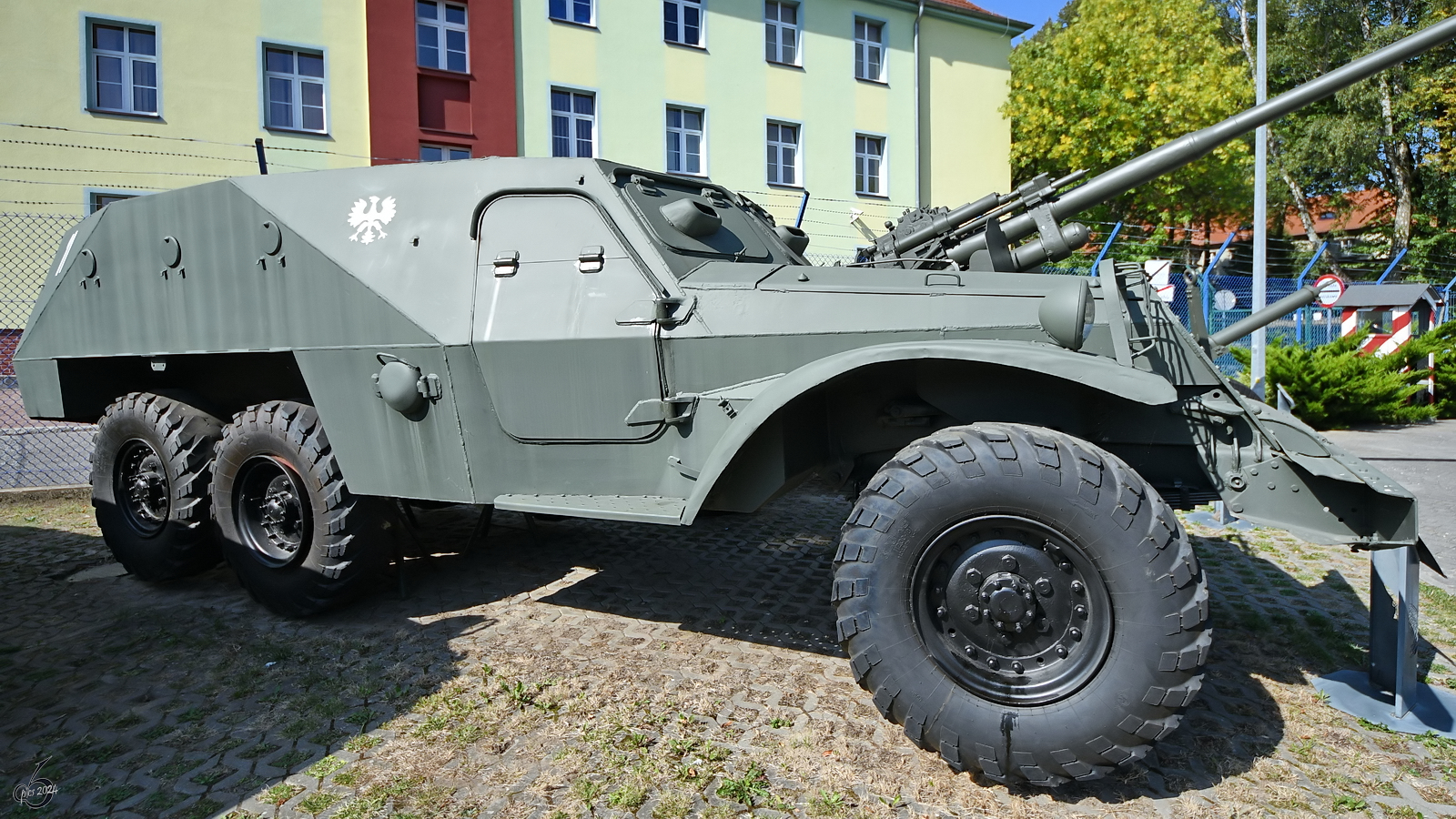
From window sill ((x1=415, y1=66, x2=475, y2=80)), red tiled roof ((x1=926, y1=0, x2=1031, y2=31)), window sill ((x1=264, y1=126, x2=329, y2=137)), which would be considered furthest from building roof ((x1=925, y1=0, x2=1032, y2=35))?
window sill ((x1=264, y1=126, x2=329, y2=137))

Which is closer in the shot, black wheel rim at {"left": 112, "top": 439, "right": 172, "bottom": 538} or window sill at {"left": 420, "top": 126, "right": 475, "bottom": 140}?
black wheel rim at {"left": 112, "top": 439, "right": 172, "bottom": 538}

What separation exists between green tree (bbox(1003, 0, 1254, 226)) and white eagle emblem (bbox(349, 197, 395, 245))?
19.0 m

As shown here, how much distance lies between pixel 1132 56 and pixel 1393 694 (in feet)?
66.5

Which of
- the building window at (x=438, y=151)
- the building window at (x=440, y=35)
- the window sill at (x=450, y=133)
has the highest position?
the building window at (x=440, y=35)

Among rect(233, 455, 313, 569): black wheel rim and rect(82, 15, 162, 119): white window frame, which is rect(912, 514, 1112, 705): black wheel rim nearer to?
rect(233, 455, 313, 569): black wheel rim

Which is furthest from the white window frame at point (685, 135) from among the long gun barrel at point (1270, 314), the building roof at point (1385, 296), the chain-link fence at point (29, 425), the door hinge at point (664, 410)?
the door hinge at point (664, 410)

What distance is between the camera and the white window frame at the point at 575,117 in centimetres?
1599

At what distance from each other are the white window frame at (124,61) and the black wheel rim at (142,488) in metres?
10.7

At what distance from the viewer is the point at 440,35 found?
15242 mm

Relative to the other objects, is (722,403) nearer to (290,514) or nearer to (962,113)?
(290,514)

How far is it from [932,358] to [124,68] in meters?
14.8

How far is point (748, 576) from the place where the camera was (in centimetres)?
498

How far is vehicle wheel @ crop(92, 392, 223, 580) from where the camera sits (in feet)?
15.6

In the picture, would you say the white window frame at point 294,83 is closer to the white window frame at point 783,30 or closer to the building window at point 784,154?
the building window at point 784,154
